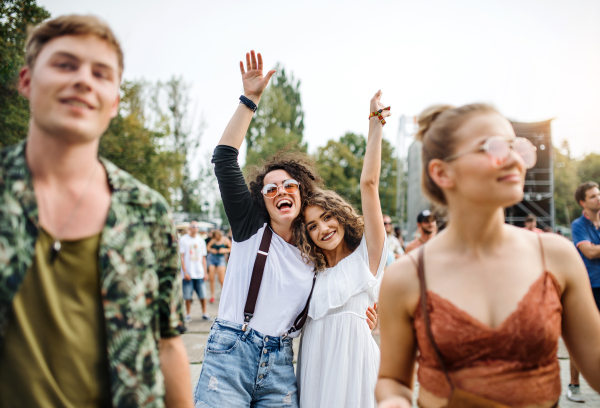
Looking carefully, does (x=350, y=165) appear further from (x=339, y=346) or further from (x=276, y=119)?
(x=339, y=346)

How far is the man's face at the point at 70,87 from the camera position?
1146 millimetres

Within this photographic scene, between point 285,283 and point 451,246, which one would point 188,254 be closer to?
point 285,283

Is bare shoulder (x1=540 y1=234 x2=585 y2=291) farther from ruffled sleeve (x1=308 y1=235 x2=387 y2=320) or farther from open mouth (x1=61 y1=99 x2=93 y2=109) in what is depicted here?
open mouth (x1=61 y1=99 x2=93 y2=109)

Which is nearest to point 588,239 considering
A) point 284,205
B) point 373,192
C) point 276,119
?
point 373,192

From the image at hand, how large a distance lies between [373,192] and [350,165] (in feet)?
115

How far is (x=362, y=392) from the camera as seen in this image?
7.43 feet

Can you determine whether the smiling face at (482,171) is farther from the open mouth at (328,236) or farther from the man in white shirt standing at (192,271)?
the man in white shirt standing at (192,271)

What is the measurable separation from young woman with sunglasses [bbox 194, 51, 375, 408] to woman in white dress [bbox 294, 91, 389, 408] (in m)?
0.09

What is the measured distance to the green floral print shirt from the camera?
1.10m

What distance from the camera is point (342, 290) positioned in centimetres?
236

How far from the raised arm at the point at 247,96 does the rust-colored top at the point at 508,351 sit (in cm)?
155

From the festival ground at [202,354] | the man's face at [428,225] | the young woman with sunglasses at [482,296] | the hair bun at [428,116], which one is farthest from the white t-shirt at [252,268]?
the man's face at [428,225]

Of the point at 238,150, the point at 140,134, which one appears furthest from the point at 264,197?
the point at 140,134

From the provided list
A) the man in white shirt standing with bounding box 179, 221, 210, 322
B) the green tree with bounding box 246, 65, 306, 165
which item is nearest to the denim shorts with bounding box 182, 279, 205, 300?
the man in white shirt standing with bounding box 179, 221, 210, 322
